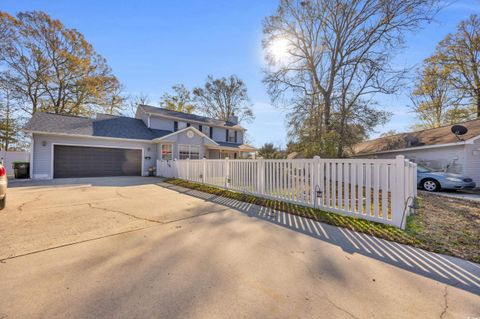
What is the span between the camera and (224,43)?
10.6 meters

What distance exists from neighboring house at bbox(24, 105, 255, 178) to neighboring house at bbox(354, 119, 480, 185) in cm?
1370

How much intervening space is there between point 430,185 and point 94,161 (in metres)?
18.5

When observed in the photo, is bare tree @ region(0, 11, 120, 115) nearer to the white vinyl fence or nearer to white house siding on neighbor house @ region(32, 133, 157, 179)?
white house siding on neighbor house @ region(32, 133, 157, 179)

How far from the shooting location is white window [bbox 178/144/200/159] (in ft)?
50.3

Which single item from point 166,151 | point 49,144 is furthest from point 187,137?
point 49,144

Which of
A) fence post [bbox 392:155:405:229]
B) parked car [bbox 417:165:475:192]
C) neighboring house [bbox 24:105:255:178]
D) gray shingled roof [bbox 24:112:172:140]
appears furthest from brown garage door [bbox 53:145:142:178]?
parked car [bbox 417:165:475:192]

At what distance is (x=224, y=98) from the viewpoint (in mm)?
28234

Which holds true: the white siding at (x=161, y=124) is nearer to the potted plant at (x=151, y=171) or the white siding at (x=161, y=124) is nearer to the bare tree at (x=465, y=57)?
the potted plant at (x=151, y=171)

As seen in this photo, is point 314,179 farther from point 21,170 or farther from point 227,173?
point 21,170

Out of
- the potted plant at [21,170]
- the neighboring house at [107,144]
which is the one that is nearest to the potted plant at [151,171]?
the neighboring house at [107,144]

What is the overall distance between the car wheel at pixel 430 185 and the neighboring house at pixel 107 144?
45.2 ft

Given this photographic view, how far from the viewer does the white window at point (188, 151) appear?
15336 millimetres

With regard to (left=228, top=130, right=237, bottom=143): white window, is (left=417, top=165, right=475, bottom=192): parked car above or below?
below

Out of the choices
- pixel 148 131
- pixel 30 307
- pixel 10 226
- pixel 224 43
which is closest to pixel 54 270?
pixel 30 307
